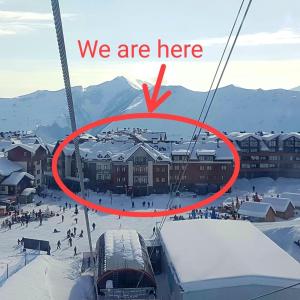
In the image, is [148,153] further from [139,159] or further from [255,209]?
[255,209]

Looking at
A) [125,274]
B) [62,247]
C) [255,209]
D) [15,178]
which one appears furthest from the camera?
[15,178]

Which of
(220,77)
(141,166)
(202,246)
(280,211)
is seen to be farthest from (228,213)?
(220,77)

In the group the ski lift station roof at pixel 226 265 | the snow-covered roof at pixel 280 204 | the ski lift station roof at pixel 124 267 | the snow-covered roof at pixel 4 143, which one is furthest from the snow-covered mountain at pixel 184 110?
the ski lift station roof at pixel 124 267

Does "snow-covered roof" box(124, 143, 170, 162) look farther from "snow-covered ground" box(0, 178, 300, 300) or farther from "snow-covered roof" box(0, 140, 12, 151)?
"snow-covered roof" box(0, 140, 12, 151)

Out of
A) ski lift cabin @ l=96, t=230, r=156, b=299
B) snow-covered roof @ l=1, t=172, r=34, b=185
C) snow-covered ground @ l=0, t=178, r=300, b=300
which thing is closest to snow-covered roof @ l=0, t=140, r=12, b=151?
snow-covered roof @ l=1, t=172, r=34, b=185

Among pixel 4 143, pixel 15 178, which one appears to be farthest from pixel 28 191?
pixel 4 143

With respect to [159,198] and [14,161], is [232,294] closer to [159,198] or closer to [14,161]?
[159,198]
